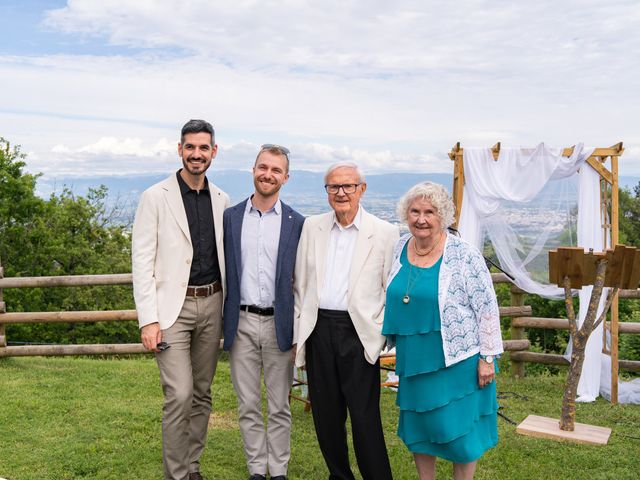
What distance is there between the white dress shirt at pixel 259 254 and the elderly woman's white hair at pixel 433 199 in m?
0.74

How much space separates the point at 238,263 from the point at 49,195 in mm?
24833

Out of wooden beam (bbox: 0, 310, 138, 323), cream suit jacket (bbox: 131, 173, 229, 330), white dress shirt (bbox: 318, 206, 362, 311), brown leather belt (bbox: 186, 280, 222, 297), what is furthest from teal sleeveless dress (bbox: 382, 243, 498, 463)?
wooden beam (bbox: 0, 310, 138, 323)

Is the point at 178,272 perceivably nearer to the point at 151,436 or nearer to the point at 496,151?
the point at 151,436

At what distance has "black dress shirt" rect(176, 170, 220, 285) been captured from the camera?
3629 millimetres

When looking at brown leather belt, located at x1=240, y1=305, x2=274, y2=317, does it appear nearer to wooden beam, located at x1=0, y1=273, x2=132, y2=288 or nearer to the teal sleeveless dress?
the teal sleeveless dress

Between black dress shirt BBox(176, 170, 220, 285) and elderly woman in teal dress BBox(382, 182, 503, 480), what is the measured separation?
3.38 feet

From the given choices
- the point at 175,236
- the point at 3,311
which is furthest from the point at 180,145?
the point at 3,311

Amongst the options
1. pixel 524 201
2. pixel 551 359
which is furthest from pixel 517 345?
pixel 524 201

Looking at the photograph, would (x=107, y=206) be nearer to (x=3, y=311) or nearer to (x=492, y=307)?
(x=3, y=311)

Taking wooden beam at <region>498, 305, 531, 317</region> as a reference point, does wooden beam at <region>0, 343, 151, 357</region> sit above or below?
below

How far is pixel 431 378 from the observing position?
3.24m

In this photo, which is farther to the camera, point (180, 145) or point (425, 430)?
point (180, 145)

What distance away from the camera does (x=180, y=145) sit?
11.9 feet

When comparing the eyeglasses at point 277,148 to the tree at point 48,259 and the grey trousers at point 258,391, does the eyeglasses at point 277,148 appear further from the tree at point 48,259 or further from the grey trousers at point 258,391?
the tree at point 48,259
